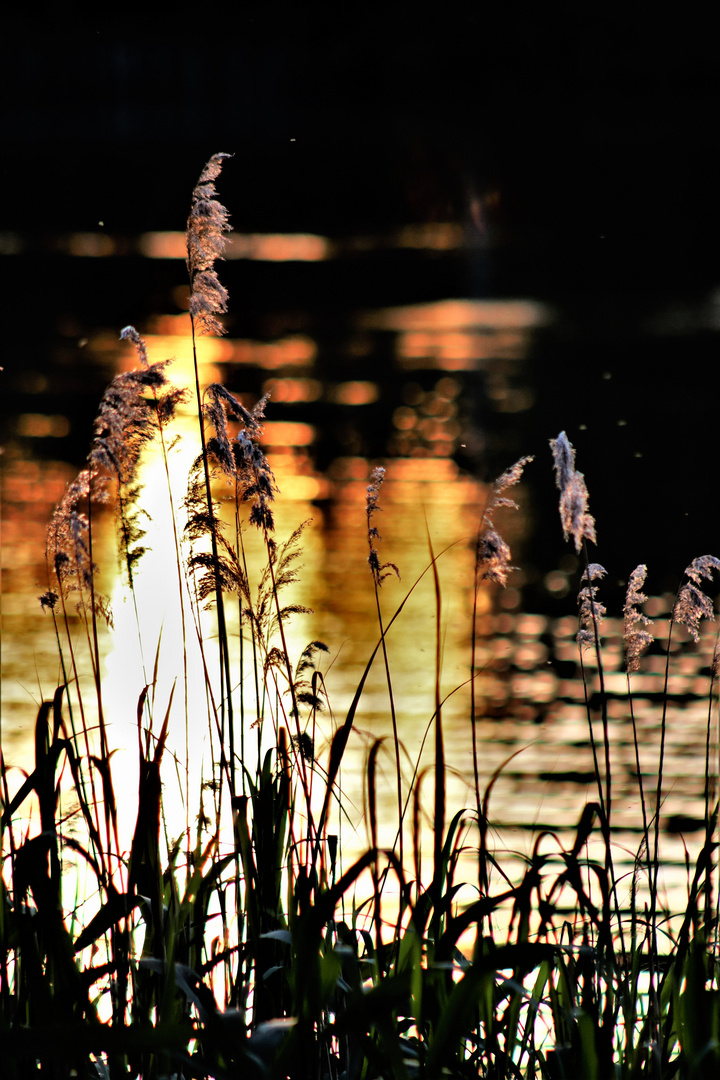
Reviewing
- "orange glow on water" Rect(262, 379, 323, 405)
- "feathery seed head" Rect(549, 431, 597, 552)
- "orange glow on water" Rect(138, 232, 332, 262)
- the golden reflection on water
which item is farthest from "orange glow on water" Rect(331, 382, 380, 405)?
"orange glow on water" Rect(138, 232, 332, 262)

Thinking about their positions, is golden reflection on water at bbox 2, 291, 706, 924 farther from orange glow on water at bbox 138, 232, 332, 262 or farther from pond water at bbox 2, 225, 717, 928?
orange glow on water at bbox 138, 232, 332, 262

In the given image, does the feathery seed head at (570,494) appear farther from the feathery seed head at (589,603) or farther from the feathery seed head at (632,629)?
the feathery seed head at (632,629)

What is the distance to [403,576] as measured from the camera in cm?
895

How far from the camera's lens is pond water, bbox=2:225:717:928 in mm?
6188

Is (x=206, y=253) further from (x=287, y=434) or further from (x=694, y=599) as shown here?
(x=287, y=434)

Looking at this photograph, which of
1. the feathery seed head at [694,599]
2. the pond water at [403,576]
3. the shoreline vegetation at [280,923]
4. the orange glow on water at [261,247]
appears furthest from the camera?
the orange glow on water at [261,247]

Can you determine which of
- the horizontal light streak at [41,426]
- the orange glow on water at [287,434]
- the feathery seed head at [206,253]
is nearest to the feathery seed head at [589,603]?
the feathery seed head at [206,253]

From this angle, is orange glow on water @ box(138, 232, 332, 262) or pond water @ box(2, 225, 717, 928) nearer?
pond water @ box(2, 225, 717, 928)

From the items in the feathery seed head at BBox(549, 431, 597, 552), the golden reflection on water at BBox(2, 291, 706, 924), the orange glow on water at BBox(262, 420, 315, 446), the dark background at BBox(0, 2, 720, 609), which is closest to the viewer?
the feathery seed head at BBox(549, 431, 597, 552)

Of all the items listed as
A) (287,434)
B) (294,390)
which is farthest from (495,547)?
(294,390)

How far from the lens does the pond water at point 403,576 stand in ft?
20.3

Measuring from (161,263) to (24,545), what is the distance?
23.7 m

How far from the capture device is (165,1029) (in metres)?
2.41

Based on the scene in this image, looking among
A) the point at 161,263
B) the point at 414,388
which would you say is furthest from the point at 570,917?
the point at 161,263
